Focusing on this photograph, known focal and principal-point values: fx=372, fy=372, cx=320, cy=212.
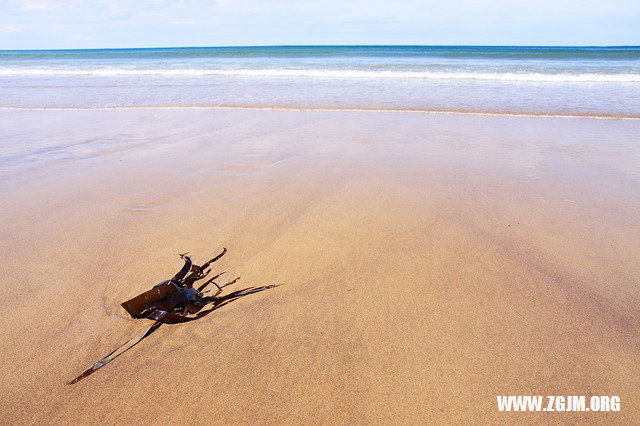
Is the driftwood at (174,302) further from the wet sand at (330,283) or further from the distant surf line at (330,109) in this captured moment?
the distant surf line at (330,109)

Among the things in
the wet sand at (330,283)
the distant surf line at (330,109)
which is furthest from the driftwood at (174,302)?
the distant surf line at (330,109)

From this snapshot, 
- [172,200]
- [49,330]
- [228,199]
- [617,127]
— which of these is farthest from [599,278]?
[617,127]

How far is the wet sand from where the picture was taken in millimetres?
1508

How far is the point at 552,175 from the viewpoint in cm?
383

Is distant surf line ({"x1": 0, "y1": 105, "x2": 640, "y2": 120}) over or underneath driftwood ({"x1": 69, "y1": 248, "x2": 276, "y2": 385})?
over

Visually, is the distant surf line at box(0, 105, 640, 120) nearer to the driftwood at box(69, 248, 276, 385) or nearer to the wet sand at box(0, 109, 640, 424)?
the wet sand at box(0, 109, 640, 424)

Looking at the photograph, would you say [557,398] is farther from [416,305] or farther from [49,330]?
[49,330]

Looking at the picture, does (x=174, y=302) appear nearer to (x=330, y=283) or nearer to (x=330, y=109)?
(x=330, y=283)

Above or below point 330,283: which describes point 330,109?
above

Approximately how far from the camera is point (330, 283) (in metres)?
2.16

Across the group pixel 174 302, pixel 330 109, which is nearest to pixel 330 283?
pixel 174 302

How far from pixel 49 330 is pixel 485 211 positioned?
9.84 ft

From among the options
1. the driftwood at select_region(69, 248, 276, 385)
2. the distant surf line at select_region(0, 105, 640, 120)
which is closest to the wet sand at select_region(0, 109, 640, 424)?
the driftwood at select_region(69, 248, 276, 385)

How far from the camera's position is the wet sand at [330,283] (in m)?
1.51
